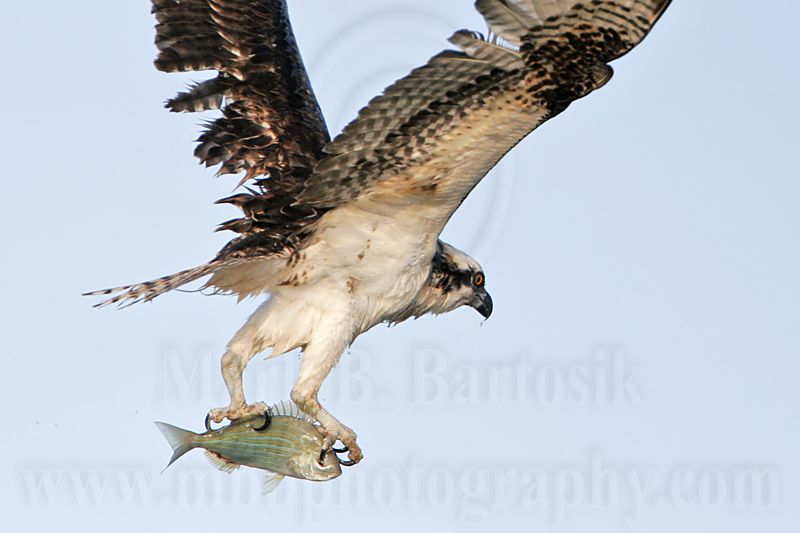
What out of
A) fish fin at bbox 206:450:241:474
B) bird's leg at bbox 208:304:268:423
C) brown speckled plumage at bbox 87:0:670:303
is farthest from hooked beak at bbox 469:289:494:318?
fish fin at bbox 206:450:241:474

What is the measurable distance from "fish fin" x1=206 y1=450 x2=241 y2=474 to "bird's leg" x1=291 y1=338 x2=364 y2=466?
585 millimetres

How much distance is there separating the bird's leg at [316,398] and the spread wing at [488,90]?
4.12ft

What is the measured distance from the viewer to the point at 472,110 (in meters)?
8.59

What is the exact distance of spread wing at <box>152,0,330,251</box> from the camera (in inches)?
407

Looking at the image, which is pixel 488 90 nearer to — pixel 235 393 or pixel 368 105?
pixel 368 105

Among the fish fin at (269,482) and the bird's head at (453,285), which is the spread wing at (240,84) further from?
the fish fin at (269,482)

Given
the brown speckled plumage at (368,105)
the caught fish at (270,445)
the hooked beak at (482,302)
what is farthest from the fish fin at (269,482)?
the hooked beak at (482,302)

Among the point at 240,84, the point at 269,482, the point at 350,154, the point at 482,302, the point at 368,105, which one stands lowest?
the point at 269,482

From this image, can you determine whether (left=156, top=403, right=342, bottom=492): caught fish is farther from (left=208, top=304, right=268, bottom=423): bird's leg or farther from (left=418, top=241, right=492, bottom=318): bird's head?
(left=418, top=241, right=492, bottom=318): bird's head

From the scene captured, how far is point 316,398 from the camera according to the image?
968 cm

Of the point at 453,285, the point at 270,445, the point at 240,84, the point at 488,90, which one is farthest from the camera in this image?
the point at 453,285

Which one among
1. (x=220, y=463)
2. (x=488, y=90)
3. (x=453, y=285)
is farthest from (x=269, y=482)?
(x=488, y=90)

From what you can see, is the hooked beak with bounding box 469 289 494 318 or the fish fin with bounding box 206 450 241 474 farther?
the hooked beak with bounding box 469 289 494 318

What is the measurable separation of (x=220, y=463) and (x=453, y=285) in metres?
2.32
